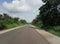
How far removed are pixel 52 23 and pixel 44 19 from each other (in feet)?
10.4

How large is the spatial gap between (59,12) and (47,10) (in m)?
4.11

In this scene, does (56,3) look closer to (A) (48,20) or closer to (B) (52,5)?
(B) (52,5)

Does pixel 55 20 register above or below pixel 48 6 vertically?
below

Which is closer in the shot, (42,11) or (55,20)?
(55,20)

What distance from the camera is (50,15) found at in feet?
194

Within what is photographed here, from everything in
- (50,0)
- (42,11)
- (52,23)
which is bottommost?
(52,23)

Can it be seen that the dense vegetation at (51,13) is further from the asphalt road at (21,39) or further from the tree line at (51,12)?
the asphalt road at (21,39)

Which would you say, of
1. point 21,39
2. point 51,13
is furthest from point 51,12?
point 21,39

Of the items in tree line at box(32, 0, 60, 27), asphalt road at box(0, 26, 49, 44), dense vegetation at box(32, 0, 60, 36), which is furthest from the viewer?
tree line at box(32, 0, 60, 27)

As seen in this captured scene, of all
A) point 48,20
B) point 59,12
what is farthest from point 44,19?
point 59,12

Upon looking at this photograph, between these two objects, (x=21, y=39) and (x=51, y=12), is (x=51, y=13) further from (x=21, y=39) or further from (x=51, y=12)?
(x=21, y=39)

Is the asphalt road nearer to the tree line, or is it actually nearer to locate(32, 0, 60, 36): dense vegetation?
locate(32, 0, 60, 36): dense vegetation

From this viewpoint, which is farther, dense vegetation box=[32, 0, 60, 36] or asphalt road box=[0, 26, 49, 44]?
dense vegetation box=[32, 0, 60, 36]

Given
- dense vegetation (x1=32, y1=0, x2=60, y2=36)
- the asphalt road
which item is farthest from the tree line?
the asphalt road
